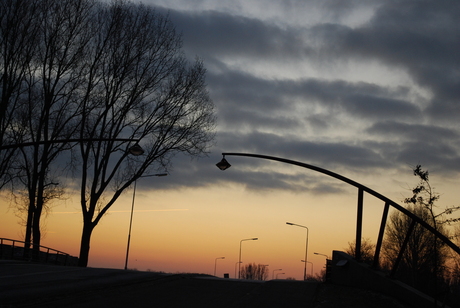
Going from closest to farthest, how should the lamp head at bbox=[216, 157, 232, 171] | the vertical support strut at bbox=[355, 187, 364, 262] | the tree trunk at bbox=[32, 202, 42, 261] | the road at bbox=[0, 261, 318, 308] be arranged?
the road at bbox=[0, 261, 318, 308], the vertical support strut at bbox=[355, 187, 364, 262], the lamp head at bbox=[216, 157, 232, 171], the tree trunk at bbox=[32, 202, 42, 261]

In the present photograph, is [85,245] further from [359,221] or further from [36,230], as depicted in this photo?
[359,221]

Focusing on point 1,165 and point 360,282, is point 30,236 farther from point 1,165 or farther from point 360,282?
point 360,282

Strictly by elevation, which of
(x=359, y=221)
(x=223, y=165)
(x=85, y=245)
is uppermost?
(x=223, y=165)

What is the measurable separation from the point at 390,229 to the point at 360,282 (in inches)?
2687

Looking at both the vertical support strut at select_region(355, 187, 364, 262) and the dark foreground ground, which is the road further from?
the vertical support strut at select_region(355, 187, 364, 262)

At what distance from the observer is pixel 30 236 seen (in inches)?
1471

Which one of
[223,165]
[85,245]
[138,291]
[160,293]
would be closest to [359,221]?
[223,165]

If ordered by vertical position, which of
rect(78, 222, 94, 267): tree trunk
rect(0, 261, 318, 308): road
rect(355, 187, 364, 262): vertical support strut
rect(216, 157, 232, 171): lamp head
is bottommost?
rect(0, 261, 318, 308): road

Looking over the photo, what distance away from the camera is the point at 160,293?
54.7 feet

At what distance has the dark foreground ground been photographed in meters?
13.9

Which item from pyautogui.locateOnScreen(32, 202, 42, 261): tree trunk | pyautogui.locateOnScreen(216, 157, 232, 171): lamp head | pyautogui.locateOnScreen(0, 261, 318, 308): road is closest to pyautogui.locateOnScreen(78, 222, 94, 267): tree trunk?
pyautogui.locateOnScreen(32, 202, 42, 261): tree trunk

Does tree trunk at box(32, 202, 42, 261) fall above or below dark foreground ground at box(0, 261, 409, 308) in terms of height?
above

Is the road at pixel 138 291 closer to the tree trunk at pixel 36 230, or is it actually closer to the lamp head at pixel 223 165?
the lamp head at pixel 223 165

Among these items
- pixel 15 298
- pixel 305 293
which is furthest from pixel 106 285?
pixel 305 293
